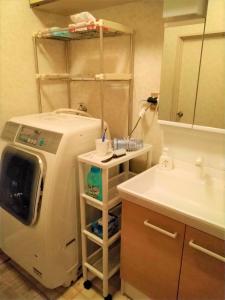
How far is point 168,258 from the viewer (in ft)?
4.00

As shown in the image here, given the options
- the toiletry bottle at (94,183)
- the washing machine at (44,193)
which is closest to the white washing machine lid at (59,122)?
the washing machine at (44,193)

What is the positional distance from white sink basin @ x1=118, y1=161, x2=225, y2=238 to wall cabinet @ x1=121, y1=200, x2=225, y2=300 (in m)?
0.07

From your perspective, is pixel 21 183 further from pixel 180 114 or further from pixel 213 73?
pixel 213 73

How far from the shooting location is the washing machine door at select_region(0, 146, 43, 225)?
139 cm

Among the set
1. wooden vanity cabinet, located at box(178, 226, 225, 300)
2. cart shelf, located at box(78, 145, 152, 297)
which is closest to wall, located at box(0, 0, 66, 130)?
cart shelf, located at box(78, 145, 152, 297)

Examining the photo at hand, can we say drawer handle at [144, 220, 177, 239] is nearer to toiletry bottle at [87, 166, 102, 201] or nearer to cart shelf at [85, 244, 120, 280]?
toiletry bottle at [87, 166, 102, 201]

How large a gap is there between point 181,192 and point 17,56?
157cm

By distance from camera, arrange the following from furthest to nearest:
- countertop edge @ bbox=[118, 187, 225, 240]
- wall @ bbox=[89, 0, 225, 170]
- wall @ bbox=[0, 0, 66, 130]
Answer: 1. wall @ bbox=[0, 0, 66, 130]
2. wall @ bbox=[89, 0, 225, 170]
3. countertop edge @ bbox=[118, 187, 225, 240]

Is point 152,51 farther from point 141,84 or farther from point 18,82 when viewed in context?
point 18,82

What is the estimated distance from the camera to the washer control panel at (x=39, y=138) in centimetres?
138

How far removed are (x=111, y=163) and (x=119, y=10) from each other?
1170mm

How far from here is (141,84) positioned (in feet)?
5.54

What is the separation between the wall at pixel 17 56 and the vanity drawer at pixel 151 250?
120 centimetres

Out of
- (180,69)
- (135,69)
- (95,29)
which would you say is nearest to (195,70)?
(180,69)
